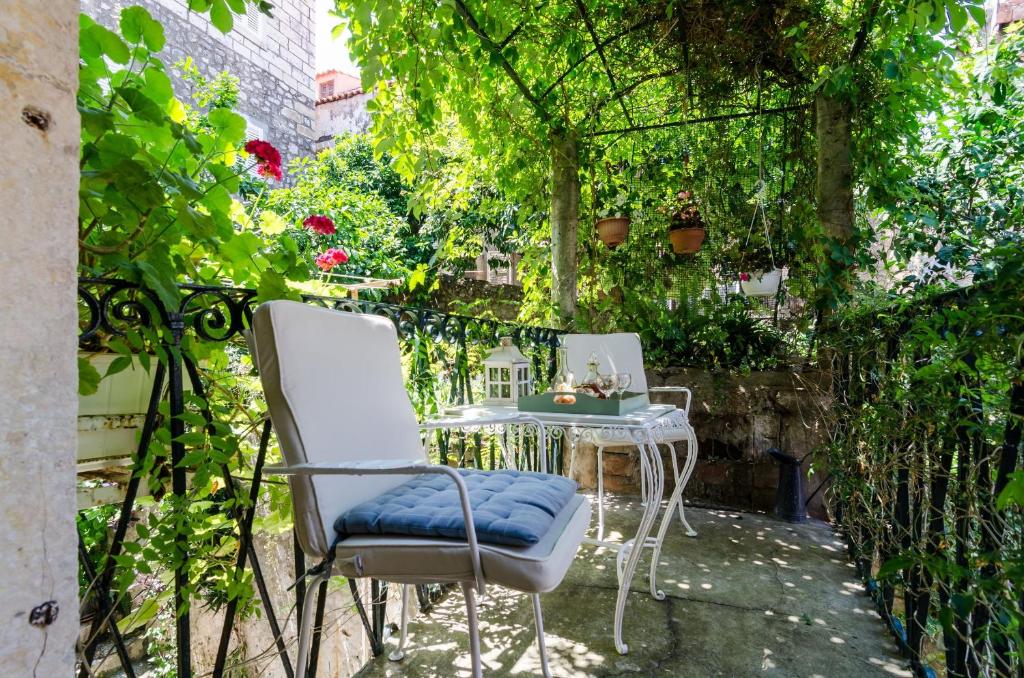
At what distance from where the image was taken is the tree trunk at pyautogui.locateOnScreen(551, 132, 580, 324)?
13.2 ft

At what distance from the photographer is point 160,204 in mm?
1001

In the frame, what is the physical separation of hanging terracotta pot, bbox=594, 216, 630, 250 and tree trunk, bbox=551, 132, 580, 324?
0.34 metres

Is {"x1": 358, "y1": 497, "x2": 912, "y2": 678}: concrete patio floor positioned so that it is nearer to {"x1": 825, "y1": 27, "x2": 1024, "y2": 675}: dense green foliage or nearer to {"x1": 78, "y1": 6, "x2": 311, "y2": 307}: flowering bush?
{"x1": 825, "y1": 27, "x2": 1024, "y2": 675}: dense green foliage

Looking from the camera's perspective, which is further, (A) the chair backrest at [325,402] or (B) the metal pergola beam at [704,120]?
(B) the metal pergola beam at [704,120]

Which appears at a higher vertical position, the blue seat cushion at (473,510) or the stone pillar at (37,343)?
the stone pillar at (37,343)

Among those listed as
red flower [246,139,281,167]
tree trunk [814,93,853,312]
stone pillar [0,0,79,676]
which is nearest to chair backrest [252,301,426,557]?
stone pillar [0,0,79,676]

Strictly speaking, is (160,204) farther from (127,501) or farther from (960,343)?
(960,343)

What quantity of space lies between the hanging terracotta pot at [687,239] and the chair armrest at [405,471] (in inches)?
139

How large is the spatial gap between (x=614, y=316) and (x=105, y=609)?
11.8 ft

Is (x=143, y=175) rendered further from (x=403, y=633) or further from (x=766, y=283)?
(x=766, y=283)

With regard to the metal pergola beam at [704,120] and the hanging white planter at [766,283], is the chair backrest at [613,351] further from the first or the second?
the metal pergola beam at [704,120]

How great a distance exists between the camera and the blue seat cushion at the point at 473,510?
44.8 inches

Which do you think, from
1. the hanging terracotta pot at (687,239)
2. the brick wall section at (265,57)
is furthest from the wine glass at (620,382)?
the brick wall section at (265,57)

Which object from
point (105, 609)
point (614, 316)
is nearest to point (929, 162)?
point (614, 316)
